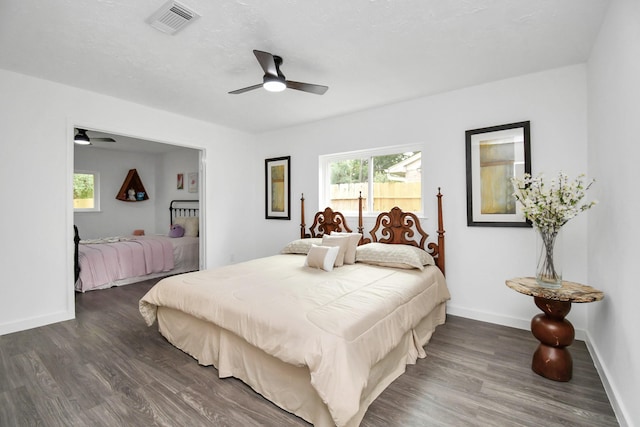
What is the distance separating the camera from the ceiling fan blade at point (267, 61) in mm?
2184

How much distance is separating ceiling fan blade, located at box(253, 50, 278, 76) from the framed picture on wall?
5025mm

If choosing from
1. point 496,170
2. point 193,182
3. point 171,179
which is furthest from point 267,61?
point 171,179

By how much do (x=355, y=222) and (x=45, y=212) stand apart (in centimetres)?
358

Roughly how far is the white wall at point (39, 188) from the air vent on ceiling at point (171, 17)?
6.43ft

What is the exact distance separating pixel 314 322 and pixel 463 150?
2650mm

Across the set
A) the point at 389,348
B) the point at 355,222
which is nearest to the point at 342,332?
the point at 389,348

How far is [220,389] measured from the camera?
2.04 m

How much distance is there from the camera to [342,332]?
1677 millimetres

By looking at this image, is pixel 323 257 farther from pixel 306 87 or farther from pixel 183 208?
pixel 183 208

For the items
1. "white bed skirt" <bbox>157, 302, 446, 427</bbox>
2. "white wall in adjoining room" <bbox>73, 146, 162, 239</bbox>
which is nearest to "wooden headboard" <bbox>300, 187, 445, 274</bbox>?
"white bed skirt" <bbox>157, 302, 446, 427</bbox>

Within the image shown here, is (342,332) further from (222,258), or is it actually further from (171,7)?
(222,258)

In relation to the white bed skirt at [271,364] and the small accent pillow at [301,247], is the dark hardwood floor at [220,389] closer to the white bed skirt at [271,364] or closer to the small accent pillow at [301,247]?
the white bed skirt at [271,364]

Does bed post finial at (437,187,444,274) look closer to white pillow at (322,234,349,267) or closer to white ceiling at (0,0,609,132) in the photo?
white pillow at (322,234,349,267)

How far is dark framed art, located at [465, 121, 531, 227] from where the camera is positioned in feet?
9.87
